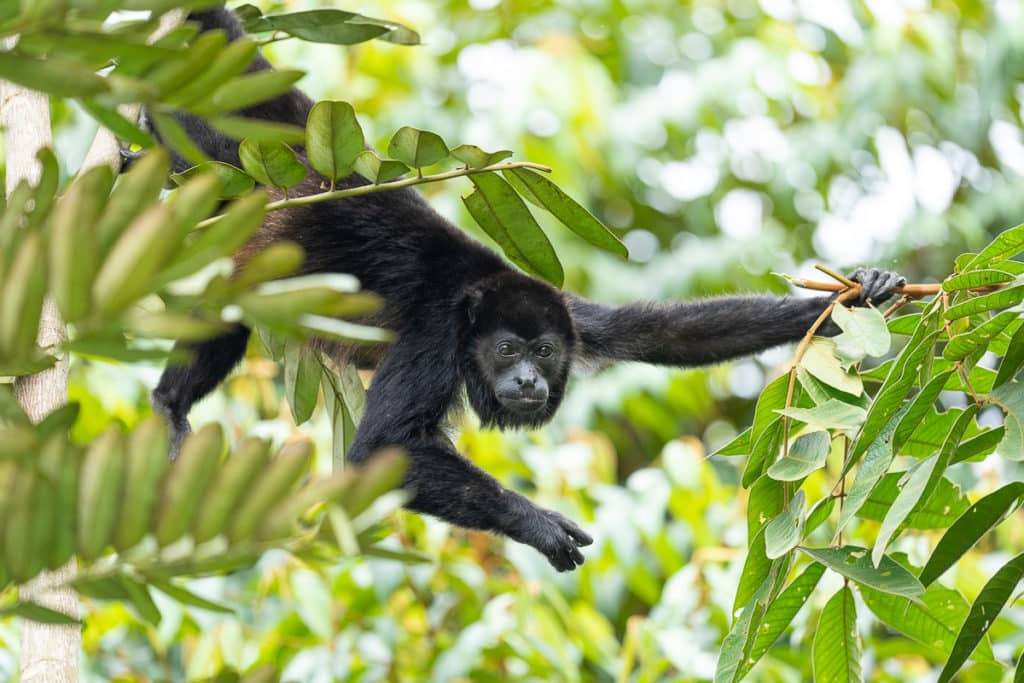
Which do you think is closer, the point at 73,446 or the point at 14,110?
the point at 73,446

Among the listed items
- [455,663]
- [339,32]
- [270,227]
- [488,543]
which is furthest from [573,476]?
[339,32]

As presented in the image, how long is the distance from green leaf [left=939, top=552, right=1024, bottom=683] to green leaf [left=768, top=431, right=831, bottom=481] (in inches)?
9.7

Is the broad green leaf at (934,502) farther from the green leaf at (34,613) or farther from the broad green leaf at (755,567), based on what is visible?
the green leaf at (34,613)

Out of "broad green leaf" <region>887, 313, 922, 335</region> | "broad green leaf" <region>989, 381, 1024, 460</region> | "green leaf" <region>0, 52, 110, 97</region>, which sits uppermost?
"green leaf" <region>0, 52, 110, 97</region>

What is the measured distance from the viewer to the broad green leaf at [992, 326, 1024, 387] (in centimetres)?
140

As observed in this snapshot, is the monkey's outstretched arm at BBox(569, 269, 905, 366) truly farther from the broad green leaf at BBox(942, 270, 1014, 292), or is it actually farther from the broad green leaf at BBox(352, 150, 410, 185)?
the broad green leaf at BBox(352, 150, 410, 185)

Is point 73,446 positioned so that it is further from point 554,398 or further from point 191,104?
point 554,398

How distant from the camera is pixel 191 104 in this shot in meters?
0.86

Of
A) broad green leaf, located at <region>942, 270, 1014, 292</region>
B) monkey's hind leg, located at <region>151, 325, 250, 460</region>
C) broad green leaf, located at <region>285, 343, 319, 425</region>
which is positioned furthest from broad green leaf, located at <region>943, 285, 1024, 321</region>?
monkey's hind leg, located at <region>151, 325, 250, 460</region>

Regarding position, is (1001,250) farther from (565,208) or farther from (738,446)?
(565,208)

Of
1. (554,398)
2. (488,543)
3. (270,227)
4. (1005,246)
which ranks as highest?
(1005,246)

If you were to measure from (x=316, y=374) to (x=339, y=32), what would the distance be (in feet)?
2.55

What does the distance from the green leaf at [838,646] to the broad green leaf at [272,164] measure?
3.07 ft

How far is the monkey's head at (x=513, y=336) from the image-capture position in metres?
3.32
